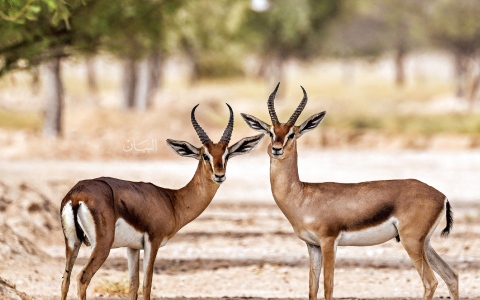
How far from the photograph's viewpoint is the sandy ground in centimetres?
1213

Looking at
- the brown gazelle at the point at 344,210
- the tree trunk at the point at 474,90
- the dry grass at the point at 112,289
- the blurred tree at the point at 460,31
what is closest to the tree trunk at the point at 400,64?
the blurred tree at the point at 460,31

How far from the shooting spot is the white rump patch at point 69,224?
9.08 m

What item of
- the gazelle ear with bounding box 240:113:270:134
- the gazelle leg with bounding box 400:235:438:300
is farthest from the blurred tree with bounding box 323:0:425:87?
the gazelle leg with bounding box 400:235:438:300

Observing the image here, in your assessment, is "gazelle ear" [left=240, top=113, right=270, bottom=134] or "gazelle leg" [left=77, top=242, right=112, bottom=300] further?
"gazelle ear" [left=240, top=113, right=270, bottom=134]

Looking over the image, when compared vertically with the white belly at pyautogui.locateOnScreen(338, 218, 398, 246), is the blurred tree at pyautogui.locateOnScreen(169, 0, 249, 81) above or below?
above

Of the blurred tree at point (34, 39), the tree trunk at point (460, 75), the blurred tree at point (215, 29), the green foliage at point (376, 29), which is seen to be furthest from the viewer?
the green foliage at point (376, 29)

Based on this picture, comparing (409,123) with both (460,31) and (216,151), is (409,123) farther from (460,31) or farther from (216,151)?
(216,151)

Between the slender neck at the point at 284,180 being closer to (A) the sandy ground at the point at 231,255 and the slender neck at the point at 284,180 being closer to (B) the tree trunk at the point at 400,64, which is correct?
(A) the sandy ground at the point at 231,255

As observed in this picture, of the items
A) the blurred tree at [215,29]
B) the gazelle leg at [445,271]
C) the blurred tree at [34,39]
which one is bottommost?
the gazelle leg at [445,271]

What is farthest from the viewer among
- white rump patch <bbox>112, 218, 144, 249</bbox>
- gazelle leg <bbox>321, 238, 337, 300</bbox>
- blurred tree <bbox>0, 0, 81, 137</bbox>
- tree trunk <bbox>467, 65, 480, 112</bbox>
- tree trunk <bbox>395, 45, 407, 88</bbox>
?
tree trunk <bbox>395, 45, 407, 88</bbox>

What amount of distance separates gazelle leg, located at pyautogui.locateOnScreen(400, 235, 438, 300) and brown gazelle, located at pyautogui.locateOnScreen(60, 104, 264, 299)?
71.2 inches

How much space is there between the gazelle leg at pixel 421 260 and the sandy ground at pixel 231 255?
150 centimetres

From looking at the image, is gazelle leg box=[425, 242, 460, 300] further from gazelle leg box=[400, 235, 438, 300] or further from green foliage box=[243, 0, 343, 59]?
green foliage box=[243, 0, 343, 59]

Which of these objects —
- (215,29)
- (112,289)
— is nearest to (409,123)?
(215,29)
